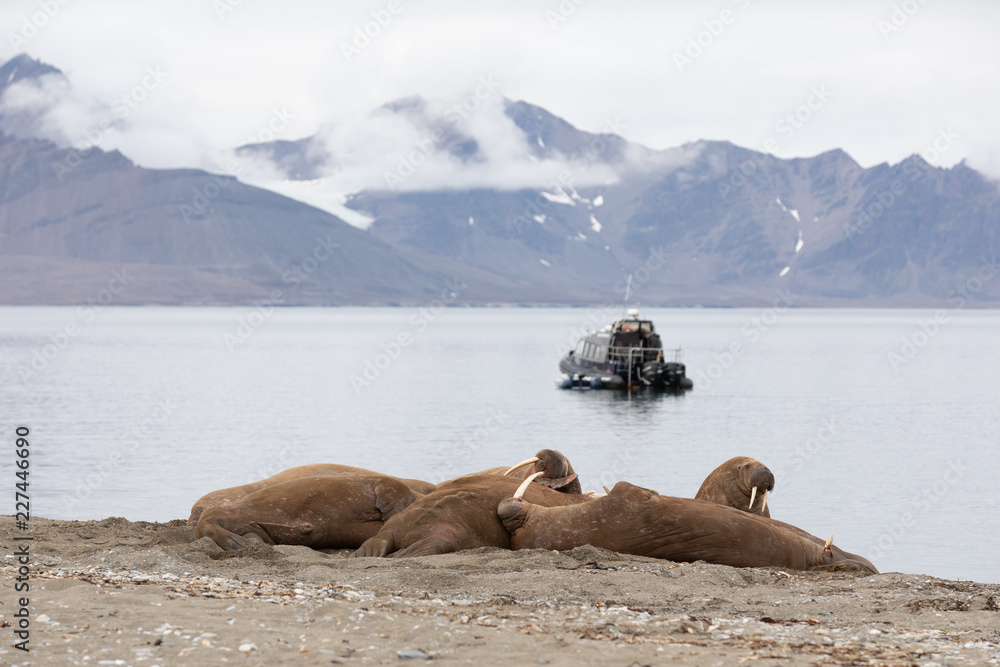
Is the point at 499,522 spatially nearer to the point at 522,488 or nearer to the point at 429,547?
the point at 522,488

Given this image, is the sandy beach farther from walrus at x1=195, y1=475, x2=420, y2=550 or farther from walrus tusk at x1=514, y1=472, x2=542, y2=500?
walrus tusk at x1=514, y1=472, x2=542, y2=500

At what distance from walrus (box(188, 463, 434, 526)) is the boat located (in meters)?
57.6

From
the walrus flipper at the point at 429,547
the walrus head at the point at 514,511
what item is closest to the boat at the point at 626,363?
the walrus head at the point at 514,511

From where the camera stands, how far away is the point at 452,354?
124188 millimetres

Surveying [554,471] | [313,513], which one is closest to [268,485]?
[313,513]

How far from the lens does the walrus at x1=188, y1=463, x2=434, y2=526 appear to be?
13570 mm

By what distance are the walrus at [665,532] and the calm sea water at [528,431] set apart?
33.0 ft

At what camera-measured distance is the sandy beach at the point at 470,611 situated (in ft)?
24.4

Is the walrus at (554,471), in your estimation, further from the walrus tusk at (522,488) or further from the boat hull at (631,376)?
the boat hull at (631,376)

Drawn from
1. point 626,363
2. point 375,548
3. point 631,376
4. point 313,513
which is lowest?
point 375,548
